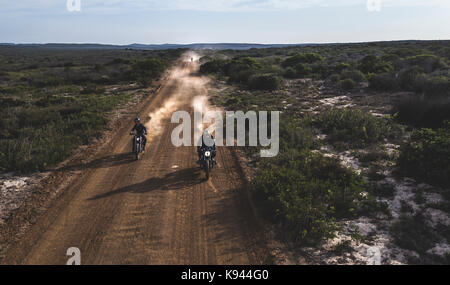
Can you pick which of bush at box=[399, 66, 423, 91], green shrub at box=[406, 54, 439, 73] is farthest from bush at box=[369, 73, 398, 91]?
green shrub at box=[406, 54, 439, 73]

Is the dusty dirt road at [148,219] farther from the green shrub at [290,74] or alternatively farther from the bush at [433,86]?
the green shrub at [290,74]

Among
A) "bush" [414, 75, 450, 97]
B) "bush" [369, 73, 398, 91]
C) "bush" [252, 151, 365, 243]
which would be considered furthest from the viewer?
"bush" [369, 73, 398, 91]

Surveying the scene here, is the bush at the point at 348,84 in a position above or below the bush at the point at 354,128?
above

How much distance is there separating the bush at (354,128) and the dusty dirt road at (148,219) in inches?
214

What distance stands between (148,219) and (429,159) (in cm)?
869

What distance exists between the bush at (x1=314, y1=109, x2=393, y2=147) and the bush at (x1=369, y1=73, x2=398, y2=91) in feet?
31.4

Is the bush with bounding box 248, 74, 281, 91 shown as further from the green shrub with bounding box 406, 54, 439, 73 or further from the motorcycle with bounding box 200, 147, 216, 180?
the motorcycle with bounding box 200, 147, 216, 180

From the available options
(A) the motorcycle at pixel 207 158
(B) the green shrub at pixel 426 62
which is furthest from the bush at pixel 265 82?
(A) the motorcycle at pixel 207 158

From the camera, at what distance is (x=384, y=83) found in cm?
2233

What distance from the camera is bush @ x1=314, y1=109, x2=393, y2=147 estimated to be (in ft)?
41.5

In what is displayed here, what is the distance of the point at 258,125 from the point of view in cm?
1525

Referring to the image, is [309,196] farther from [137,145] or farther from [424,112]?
[424,112]

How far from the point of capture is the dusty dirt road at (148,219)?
602 centimetres
